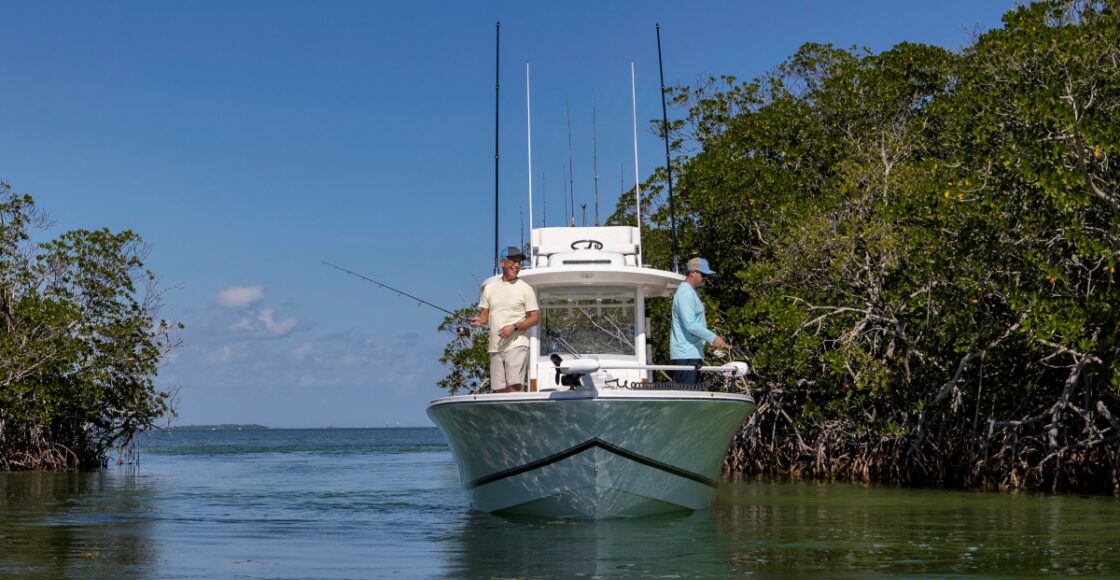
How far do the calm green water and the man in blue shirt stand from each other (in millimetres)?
1382

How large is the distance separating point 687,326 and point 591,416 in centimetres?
158

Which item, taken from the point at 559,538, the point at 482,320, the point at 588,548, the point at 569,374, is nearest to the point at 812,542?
the point at 588,548

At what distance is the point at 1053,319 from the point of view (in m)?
13.6

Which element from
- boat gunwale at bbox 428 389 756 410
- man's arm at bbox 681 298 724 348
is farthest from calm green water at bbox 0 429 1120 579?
man's arm at bbox 681 298 724 348

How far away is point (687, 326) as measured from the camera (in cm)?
1161

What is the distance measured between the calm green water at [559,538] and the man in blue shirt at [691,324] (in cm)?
138

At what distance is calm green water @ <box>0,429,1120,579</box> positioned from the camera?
8.18 metres

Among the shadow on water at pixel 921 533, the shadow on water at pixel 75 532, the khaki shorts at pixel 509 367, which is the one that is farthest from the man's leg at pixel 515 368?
the shadow on water at pixel 75 532

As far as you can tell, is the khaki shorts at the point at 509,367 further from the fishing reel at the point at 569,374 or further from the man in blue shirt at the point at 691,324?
the man in blue shirt at the point at 691,324

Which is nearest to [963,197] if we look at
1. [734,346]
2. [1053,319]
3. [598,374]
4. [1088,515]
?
[1053,319]

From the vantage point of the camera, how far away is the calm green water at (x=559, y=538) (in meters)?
8.18

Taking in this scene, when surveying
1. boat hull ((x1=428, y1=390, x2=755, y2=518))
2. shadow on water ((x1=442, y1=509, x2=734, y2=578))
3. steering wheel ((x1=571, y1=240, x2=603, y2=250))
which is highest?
steering wheel ((x1=571, y1=240, x2=603, y2=250))

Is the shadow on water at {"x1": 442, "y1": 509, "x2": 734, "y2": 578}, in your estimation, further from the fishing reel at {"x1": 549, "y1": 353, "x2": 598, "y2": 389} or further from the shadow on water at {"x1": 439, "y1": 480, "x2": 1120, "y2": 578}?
the fishing reel at {"x1": 549, "y1": 353, "x2": 598, "y2": 389}

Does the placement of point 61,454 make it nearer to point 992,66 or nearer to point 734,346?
point 734,346
